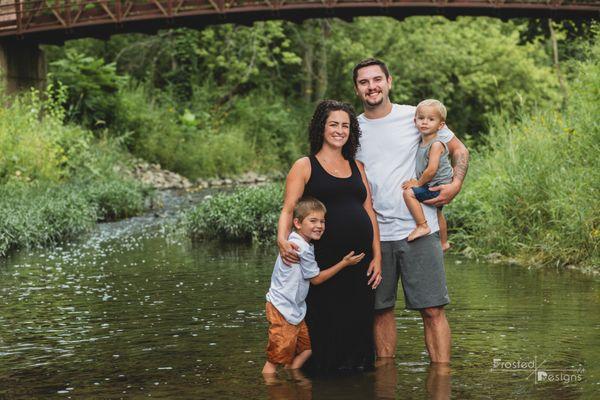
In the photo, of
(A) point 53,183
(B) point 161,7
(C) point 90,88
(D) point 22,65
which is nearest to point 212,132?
(C) point 90,88

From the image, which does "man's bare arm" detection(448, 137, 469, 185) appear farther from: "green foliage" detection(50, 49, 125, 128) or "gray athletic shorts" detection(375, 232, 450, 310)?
"green foliage" detection(50, 49, 125, 128)

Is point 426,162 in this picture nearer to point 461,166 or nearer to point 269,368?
point 461,166

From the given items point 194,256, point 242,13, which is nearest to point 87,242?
point 194,256

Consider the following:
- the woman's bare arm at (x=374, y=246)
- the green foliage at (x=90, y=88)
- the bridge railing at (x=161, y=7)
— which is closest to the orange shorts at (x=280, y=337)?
the woman's bare arm at (x=374, y=246)

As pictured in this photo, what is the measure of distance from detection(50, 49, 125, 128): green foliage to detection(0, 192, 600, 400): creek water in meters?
16.9

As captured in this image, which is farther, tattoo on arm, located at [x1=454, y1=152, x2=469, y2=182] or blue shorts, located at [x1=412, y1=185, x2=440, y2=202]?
tattoo on arm, located at [x1=454, y1=152, x2=469, y2=182]

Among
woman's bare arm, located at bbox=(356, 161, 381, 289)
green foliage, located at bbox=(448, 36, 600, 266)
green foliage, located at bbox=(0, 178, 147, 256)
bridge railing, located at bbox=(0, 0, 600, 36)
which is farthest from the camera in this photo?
bridge railing, located at bbox=(0, 0, 600, 36)

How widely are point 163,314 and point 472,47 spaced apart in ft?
107

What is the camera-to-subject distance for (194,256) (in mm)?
15023

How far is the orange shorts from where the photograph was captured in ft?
22.2

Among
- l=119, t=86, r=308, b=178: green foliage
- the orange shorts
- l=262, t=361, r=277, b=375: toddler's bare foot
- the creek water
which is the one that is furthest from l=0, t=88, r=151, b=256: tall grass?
the orange shorts

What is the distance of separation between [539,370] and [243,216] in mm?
9719

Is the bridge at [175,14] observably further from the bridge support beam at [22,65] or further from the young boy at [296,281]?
the young boy at [296,281]

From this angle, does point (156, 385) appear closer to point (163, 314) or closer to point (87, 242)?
point (163, 314)
